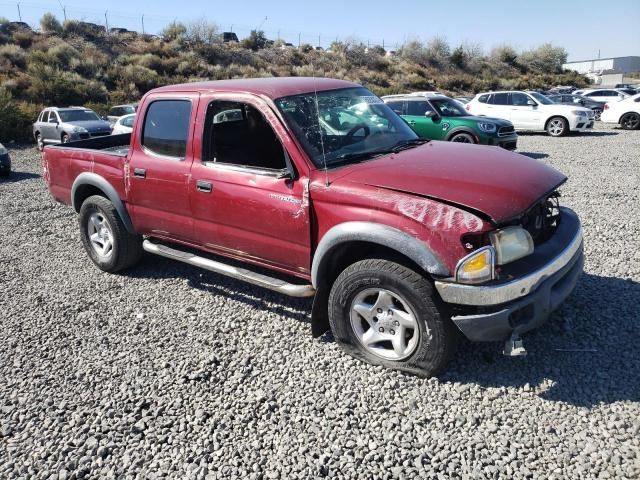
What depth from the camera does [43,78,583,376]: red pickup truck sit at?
3100 mm

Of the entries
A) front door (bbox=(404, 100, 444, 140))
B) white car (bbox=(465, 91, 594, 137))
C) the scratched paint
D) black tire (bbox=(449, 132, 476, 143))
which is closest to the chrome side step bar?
the scratched paint

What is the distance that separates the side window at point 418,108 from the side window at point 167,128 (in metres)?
9.64

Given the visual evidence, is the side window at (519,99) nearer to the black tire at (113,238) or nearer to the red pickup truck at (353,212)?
the red pickup truck at (353,212)

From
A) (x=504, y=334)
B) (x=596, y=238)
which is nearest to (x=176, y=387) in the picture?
(x=504, y=334)

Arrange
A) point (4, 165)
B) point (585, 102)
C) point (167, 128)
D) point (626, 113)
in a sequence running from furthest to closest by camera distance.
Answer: point (585, 102) < point (626, 113) < point (4, 165) < point (167, 128)

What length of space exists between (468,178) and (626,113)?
19.2 metres

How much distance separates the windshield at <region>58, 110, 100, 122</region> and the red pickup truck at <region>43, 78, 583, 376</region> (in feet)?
52.7

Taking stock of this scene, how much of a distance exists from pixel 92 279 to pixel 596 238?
5.71 m

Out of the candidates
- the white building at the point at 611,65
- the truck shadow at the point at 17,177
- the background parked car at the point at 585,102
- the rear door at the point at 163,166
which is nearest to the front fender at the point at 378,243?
the rear door at the point at 163,166

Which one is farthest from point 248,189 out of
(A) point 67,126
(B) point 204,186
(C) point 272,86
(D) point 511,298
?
(A) point 67,126

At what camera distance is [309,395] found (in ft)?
11.2

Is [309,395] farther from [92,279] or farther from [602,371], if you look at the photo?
[92,279]

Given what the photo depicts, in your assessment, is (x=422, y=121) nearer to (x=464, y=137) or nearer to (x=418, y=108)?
(x=418, y=108)

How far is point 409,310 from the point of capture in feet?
10.9
